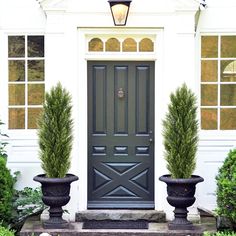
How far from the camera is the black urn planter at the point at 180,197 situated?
8883 millimetres

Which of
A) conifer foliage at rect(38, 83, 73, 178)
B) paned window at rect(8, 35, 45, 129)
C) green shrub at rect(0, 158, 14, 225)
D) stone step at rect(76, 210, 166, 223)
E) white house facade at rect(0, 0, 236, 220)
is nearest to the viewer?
conifer foliage at rect(38, 83, 73, 178)

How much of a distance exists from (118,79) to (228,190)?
94.0 inches

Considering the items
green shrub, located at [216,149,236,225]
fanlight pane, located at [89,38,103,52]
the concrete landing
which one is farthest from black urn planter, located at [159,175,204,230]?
fanlight pane, located at [89,38,103,52]

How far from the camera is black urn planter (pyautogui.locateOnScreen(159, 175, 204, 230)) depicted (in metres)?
8.88

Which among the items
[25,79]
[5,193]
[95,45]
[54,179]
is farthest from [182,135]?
[25,79]

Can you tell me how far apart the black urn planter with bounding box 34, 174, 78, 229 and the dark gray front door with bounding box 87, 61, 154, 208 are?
86 cm

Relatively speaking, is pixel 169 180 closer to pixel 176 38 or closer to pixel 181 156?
pixel 181 156

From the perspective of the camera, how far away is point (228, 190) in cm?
864

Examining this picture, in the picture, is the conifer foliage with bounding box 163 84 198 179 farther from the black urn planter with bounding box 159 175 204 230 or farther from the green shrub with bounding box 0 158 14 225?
the green shrub with bounding box 0 158 14 225

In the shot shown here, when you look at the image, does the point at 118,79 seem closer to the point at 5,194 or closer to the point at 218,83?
the point at 218,83

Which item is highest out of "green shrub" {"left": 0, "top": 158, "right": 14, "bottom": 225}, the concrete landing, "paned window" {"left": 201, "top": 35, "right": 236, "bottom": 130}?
"paned window" {"left": 201, "top": 35, "right": 236, "bottom": 130}

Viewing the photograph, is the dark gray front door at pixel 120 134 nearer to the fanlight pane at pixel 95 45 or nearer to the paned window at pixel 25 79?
the fanlight pane at pixel 95 45

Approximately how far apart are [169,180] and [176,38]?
79.4 inches

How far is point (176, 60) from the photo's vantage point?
9453 millimetres
